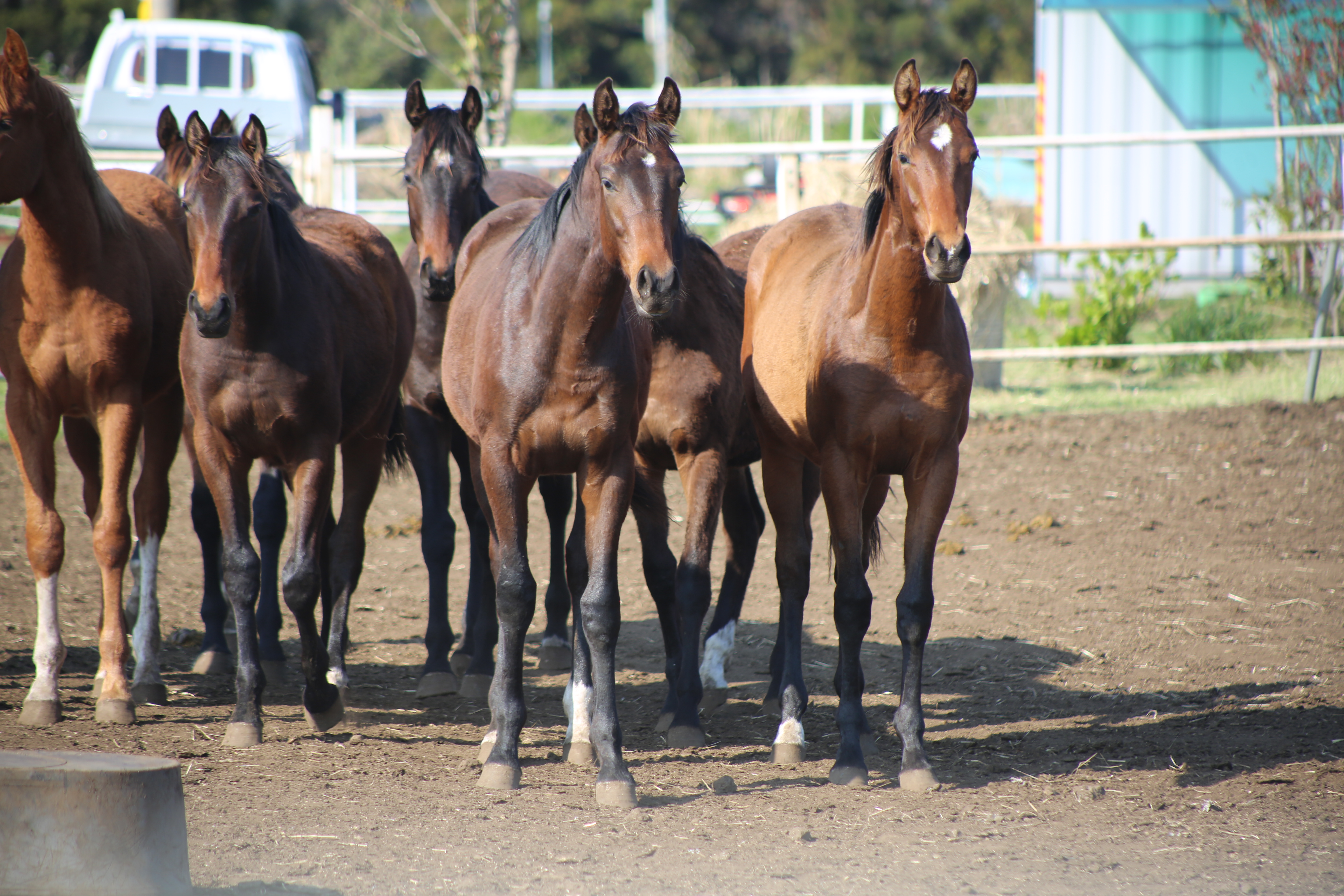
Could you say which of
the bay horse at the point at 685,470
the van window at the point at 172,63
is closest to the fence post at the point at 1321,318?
the bay horse at the point at 685,470

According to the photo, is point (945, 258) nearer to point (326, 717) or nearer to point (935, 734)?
point (935, 734)

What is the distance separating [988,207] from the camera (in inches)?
428

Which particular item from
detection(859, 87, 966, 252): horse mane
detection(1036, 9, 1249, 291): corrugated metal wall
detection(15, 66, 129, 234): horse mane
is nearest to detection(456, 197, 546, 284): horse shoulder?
detection(15, 66, 129, 234): horse mane

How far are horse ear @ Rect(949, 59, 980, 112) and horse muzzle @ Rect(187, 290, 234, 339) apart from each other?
2.53 metres

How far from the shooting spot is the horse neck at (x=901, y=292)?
389 cm

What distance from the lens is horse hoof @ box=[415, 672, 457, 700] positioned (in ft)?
16.8

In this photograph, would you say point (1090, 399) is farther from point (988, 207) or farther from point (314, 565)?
point (314, 565)

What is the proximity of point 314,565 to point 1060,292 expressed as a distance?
1003cm

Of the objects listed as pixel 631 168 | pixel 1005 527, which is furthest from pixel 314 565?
pixel 1005 527

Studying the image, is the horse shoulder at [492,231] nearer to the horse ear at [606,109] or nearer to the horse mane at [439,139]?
the horse mane at [439,139]

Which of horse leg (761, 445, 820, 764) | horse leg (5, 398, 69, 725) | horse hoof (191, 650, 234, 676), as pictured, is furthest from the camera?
horse hoof (191, 650, 234, 676)

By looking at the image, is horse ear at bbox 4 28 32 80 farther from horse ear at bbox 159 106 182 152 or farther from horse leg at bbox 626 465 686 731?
horse leg at bbox 626 465 686 731

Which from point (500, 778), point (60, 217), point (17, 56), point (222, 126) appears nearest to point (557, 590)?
point (500, 778)

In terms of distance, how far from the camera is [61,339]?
14.6ft
